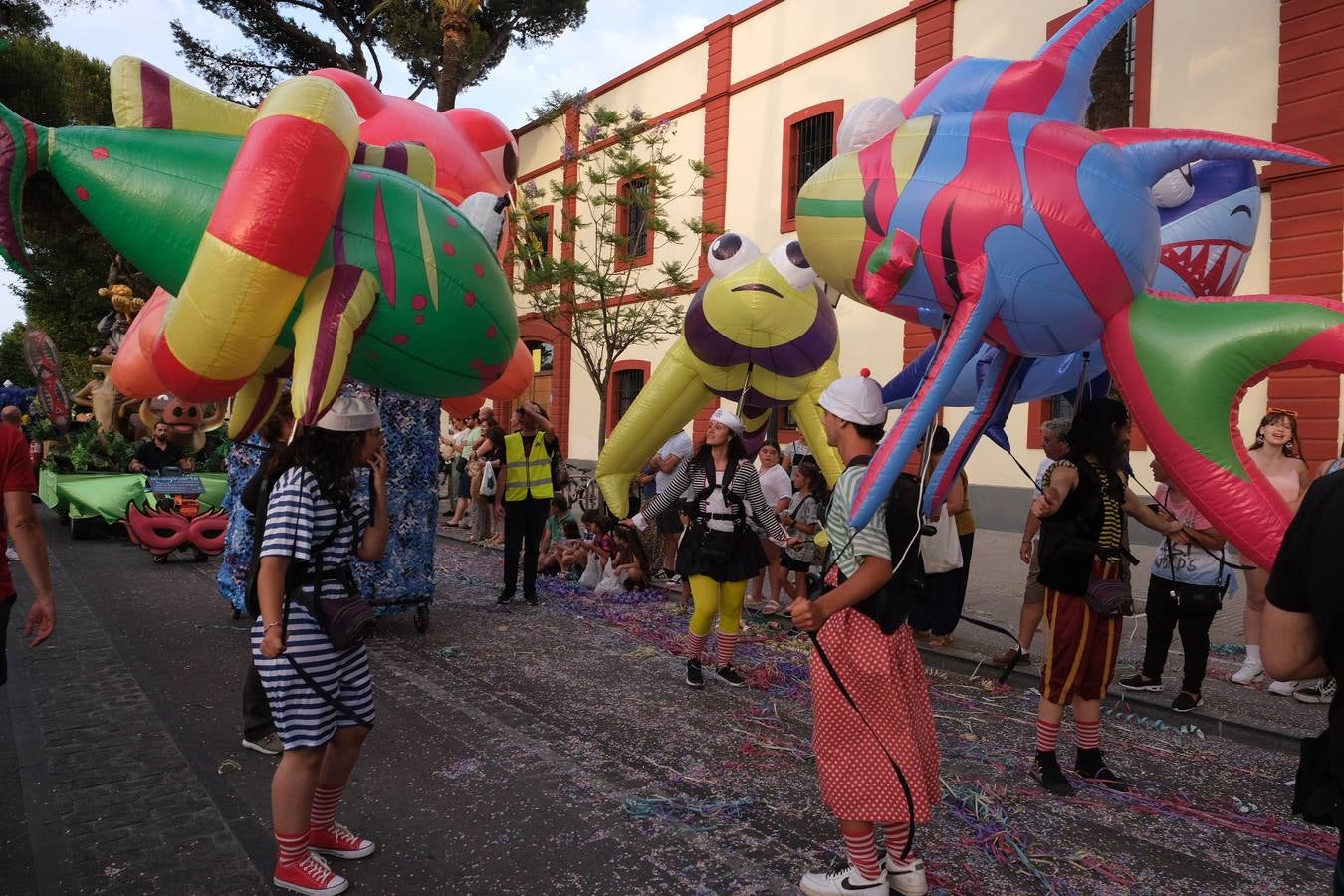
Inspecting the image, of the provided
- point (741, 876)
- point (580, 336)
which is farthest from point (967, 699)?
point (580, 336)

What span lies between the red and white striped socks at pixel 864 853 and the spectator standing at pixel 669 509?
4251 mm

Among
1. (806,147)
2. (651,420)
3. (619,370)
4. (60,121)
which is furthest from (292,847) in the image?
(60,121)

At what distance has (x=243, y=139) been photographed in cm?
396

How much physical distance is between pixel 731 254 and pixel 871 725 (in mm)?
3608

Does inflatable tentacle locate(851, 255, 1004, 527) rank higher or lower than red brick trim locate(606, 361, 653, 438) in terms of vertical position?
lower

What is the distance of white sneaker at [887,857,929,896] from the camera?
301cm

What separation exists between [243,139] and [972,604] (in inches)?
289

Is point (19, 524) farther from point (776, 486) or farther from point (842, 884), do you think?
point (776, 486)

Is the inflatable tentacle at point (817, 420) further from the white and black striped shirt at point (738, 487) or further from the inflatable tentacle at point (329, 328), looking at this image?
the inflatable tentacle at point (329, 328)

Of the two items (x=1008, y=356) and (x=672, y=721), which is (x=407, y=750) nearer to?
(x=672, y=721)

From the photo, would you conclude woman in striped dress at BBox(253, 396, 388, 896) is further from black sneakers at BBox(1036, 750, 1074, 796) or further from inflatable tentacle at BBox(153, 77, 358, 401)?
black sneakers at BBox(1036, 750, 1074, 796)

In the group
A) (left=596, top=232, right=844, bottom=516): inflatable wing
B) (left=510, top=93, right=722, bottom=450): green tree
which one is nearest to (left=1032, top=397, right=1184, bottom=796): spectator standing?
(left=596, top=232, right=844, bottom=516): inflatable wing

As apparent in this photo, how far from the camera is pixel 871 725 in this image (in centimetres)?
302

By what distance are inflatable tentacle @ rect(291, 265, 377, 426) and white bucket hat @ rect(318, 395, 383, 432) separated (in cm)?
30
